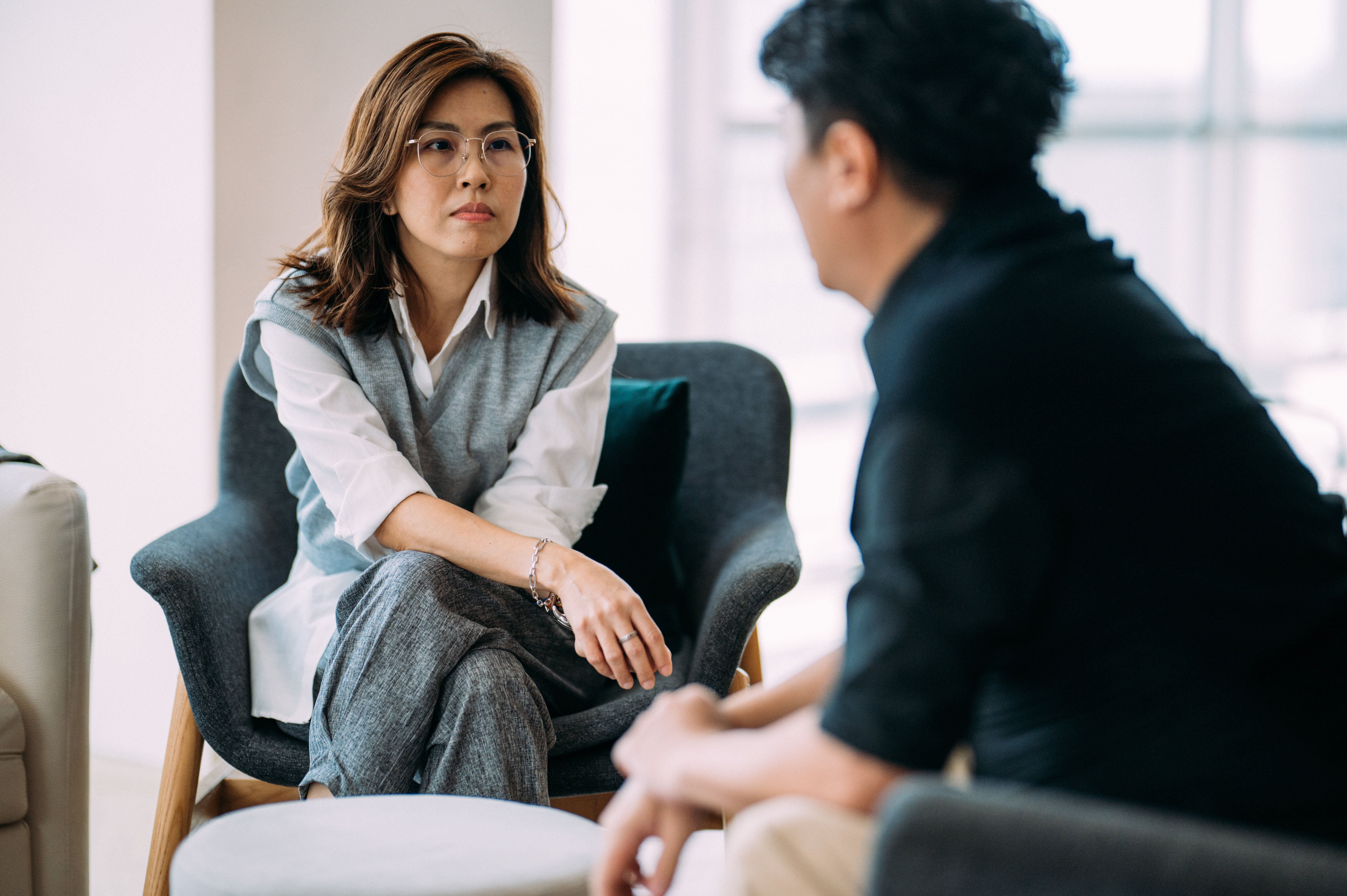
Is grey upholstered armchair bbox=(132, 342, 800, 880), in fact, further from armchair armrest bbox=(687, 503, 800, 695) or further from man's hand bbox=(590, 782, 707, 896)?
man's hand bbox=(590, 782, 707, 896)

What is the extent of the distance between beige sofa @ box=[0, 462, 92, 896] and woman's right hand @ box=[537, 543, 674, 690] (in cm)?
66

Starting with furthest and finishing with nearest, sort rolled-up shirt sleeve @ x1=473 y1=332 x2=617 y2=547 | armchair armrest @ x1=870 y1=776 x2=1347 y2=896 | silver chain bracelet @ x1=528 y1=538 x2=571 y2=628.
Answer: rolled-up shirt sleeve @ x1=473 y1=332 x2=617 y2=547
silver chain bracelet @ x1=528 y1=538 x2=571 y2=628
armchair armrest @ x1=870 y1=776 x2=1347 y2=896

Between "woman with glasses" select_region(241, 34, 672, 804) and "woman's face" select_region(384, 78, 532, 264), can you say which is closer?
"woman with glasses" select_region(241, 34, 672, 804)

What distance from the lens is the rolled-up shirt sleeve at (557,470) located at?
1.64 m

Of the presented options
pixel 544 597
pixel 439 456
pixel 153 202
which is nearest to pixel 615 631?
pixel 544 597

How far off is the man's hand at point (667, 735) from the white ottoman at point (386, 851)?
13 centimetres

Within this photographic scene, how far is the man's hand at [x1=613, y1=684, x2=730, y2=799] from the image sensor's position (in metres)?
0.86

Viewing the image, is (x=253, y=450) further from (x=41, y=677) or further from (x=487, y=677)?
(x=487, y=677)

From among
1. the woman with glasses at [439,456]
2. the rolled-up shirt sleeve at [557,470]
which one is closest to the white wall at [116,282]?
the woman with glasses at [439,456]

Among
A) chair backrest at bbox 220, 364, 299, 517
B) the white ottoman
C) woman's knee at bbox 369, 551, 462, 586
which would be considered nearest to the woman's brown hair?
chair backrest at bbox 220, 364, 299, 517

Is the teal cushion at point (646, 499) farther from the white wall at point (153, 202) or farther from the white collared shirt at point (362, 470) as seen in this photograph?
the white wall at point (153, 202)

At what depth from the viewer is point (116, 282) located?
7.98ft

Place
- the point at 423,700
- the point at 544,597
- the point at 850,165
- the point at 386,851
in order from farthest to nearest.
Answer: the point at 544,597, the point at 423,700, the point at 386,851, the point at 850,165

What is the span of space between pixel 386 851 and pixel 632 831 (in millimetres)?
239
